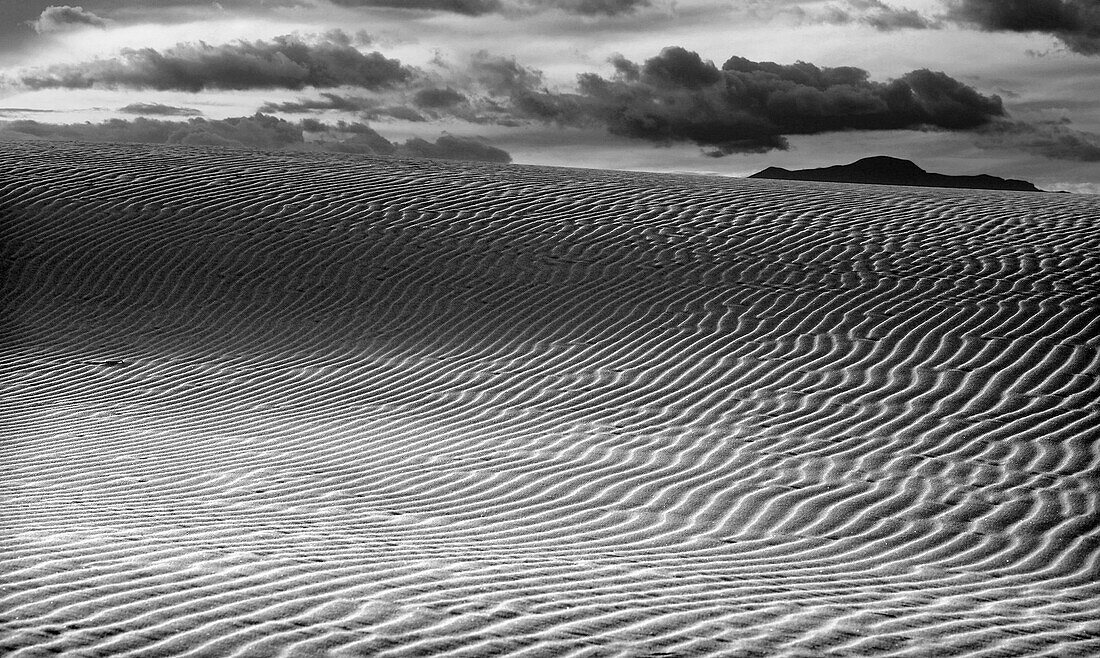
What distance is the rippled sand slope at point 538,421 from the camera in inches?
176

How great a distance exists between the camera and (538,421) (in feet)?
27.7

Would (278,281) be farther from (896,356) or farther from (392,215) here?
(896,356)

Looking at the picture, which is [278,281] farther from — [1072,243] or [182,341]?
[1072,243]

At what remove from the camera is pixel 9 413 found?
9.09m

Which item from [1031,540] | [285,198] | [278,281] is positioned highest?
[285,198]

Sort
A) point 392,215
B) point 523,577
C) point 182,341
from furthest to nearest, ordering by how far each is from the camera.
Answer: point 392,215
point 182,341
point 523,577

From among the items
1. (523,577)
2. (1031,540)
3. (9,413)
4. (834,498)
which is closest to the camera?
(523,577)

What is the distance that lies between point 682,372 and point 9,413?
19.9ft

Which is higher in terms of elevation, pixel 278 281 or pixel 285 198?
pixel 285 198

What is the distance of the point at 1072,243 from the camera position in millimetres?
13281

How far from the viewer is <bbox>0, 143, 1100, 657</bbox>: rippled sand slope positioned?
176 inches

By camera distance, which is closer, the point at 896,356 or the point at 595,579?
the point at 595,579

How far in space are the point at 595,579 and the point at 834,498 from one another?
8.13 feet

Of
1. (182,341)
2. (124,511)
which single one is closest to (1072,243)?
(182,341)
